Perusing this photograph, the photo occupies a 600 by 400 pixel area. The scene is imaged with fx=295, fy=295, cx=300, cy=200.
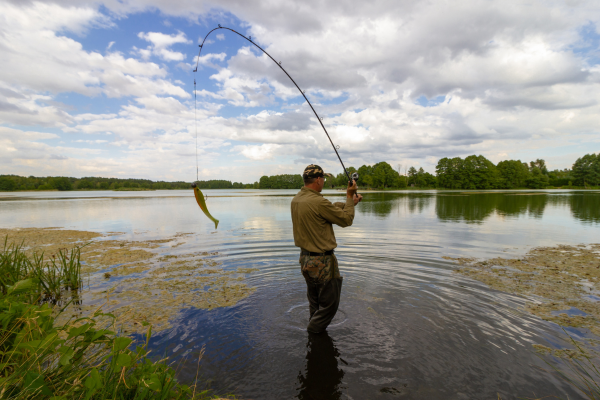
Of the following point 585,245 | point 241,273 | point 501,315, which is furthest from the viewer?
point 585,245

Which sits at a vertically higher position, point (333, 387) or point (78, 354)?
point (78, 354)

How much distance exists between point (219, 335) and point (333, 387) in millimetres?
2373

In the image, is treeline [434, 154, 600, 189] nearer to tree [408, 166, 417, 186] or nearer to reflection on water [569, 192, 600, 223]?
tree [408, 166, 417, 186]

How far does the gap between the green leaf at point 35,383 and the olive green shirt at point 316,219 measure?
3.42 m

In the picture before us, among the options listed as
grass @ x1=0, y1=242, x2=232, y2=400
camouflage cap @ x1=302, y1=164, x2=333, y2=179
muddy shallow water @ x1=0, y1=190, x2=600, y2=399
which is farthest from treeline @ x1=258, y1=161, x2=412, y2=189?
grass @ x1=0, y1=242, x2=232, y2=400

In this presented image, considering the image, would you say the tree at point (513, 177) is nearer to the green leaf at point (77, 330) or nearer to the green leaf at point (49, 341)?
the green leaf at point (77, 330)

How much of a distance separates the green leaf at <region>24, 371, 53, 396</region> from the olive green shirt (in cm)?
342

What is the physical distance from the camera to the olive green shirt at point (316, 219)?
4.81m

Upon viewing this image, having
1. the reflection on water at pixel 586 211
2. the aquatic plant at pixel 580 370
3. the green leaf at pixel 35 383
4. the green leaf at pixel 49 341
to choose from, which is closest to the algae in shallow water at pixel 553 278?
the aquatic plant at pixel 580 370

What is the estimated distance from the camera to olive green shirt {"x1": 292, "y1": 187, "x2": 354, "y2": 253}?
189 inches

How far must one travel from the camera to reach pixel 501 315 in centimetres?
605

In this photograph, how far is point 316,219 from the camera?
4859 mm

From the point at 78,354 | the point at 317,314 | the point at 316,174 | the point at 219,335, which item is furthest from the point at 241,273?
the point at 78,354

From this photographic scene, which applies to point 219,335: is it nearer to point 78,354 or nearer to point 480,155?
point 78,354
